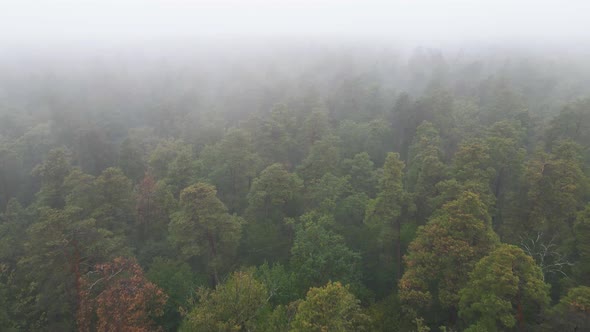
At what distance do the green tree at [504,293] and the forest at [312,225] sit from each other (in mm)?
84

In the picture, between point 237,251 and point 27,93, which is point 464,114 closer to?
point 237,251

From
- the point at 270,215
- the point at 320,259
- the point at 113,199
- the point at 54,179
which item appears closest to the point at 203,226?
the point at 270,215

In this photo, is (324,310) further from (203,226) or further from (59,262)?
(59,262)

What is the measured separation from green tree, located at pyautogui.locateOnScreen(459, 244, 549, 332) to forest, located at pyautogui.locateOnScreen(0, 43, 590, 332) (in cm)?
8

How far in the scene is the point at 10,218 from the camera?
35469mm

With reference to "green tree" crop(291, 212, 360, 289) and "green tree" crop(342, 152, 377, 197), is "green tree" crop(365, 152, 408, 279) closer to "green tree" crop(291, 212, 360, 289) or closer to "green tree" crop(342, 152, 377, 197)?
"green tree" crop(291, 212, 360, 289)

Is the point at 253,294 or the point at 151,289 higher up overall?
the point at 253,294

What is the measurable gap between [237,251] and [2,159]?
1452 inches

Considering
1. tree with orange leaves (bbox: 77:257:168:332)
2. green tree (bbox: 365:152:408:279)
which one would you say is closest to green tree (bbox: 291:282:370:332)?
tree with orange leaves (bbox: 77:257:168:332)

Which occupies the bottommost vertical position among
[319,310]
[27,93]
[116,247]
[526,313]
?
[27,93]

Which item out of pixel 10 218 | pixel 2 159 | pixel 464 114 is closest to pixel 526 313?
pixel 464 114

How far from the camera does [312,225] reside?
88.3 feet

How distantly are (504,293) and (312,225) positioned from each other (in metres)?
13.5

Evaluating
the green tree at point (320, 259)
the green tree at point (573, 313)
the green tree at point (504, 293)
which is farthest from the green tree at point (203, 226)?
the green tree at point (573, 313)
